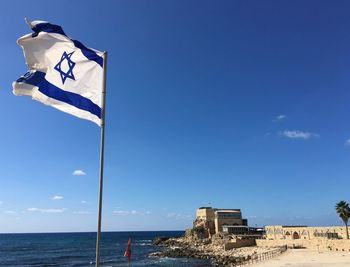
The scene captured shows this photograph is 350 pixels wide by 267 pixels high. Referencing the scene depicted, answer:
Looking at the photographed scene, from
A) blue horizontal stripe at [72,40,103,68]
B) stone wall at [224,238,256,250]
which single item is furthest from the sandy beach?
blue horizontal stripe at [72,40,103,68]

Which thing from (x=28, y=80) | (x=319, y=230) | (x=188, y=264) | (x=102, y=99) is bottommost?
(x=188, y=264)

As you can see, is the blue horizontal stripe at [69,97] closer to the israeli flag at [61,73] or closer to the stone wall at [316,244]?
the israeli flag at [61,73]

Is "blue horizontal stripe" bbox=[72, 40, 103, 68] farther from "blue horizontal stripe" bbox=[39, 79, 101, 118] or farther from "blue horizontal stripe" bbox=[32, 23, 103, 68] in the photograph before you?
"blue horizontal stripe" bbox=[39, 79, 101, 118]

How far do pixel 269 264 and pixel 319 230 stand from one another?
118 ft

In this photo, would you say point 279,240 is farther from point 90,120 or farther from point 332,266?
point 90,120

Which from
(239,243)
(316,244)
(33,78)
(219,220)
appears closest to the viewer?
(33,78)

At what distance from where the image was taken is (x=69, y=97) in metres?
11.6

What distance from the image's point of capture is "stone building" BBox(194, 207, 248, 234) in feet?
368

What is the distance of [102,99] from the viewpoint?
444 inches

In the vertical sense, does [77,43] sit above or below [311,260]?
above

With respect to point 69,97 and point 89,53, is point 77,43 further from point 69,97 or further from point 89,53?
point 69,97

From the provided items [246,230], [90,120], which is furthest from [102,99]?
[246,230]

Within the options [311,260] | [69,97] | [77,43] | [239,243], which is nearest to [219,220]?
[239,243]

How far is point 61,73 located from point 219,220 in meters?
107
